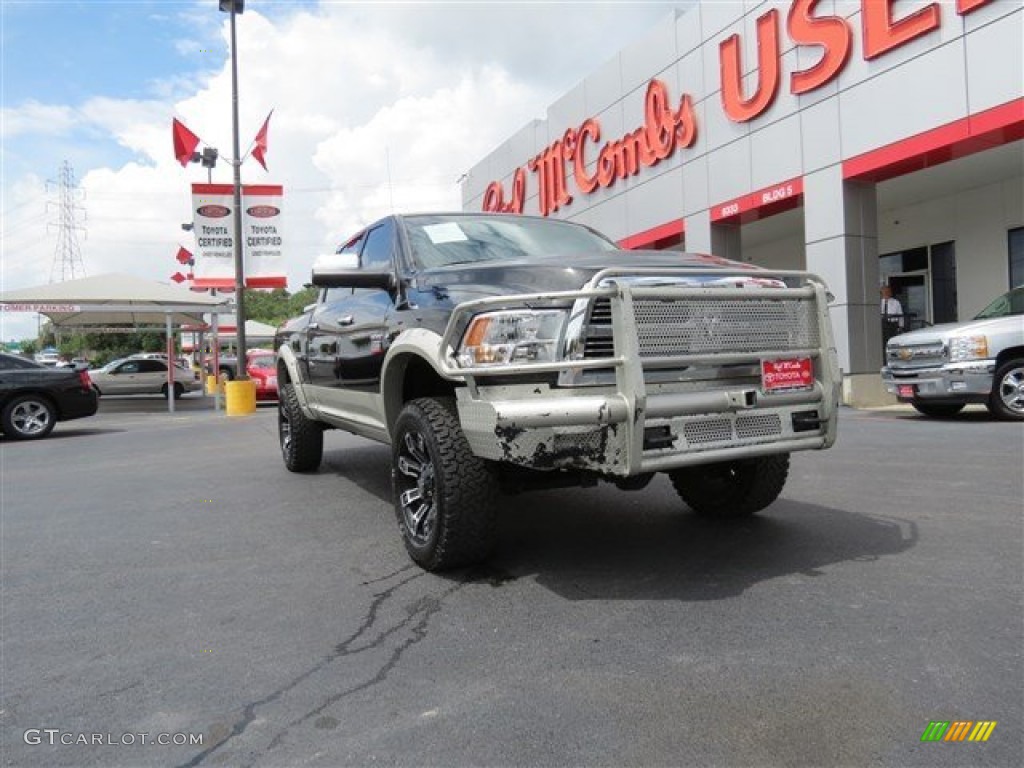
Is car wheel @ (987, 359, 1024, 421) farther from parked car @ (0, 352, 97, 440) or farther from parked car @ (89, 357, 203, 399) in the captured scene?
parked car @ (89, 357, 203, 399)

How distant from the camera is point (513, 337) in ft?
10.5

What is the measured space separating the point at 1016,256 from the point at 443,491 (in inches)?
574

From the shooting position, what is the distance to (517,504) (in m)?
5.25

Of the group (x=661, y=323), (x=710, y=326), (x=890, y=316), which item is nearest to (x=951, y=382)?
(x=890, y=316)

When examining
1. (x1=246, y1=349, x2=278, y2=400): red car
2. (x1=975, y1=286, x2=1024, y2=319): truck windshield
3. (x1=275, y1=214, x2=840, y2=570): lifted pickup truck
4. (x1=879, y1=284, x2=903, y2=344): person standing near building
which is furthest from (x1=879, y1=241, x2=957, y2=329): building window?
(x1=246, y1=349, x2=278, y2=400): red car

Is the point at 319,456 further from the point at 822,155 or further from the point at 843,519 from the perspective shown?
the point at 822,155

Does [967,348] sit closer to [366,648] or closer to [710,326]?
[710,326]

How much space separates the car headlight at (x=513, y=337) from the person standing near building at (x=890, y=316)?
1180 cm

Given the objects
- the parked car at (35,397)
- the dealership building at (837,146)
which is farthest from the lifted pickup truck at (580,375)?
the parked car at (35,397)

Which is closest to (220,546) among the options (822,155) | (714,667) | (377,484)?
(377,484)

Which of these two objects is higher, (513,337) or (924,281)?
(924,281)

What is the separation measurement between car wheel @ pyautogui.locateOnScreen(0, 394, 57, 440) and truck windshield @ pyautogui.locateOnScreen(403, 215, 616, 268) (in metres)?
9.71

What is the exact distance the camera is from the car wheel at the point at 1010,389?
8.68m

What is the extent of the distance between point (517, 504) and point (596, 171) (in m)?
14.4
